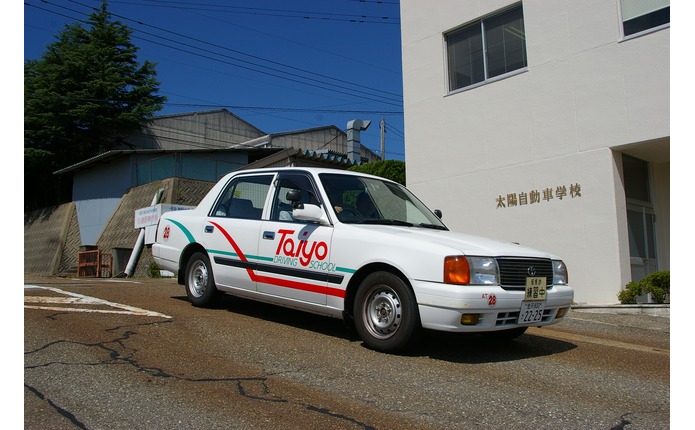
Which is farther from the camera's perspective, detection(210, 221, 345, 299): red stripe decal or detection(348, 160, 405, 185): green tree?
detection(348, 160, 405, 185): green tree

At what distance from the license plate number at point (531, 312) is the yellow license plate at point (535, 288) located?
5 centimetres

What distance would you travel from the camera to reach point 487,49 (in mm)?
12812

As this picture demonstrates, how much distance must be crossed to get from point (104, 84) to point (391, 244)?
31.1m

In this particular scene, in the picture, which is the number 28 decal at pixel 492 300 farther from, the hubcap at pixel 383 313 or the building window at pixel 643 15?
the building window at pixel 643 15

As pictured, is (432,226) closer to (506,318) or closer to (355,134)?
(506,318)

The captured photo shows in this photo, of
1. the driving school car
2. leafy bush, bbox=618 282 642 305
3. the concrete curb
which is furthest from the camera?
leafy bush, bbox=618 282 642 305

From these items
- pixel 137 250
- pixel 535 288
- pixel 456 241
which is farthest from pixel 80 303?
pixel 137 250

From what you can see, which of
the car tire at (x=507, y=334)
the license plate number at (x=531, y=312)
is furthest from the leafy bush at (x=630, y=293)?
the license plate number at (x=531, y=312)

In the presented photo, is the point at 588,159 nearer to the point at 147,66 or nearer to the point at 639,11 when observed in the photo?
the point at 639,11

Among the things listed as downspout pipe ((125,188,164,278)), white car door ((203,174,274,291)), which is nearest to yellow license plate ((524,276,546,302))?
white car door ((203,174,274,291))

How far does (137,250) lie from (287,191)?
19.5 meters

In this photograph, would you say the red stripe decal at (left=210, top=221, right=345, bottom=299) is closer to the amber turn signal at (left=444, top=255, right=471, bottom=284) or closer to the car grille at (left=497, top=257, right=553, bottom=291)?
the amber turn signal at (left=444, top=255, right=471, bottom=284)

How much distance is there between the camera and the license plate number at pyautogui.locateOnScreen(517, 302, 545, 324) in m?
5.09

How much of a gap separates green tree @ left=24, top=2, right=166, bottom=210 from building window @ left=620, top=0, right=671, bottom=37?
90.8ft
